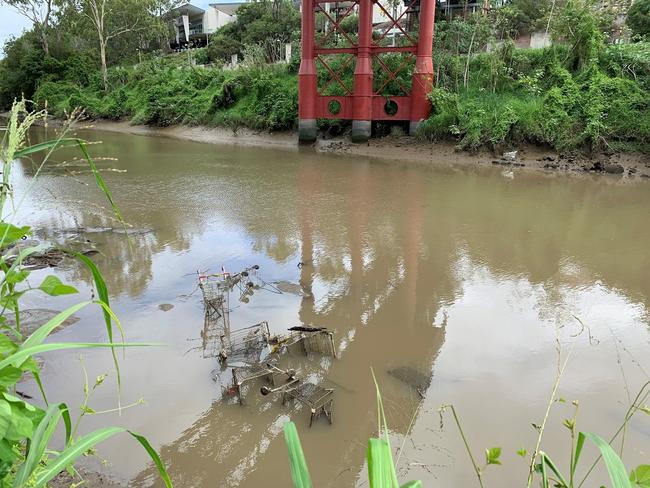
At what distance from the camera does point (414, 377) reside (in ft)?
13.5

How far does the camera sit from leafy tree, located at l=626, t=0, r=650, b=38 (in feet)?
57.4

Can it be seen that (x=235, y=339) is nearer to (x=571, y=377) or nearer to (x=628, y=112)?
(x=571, y=377)

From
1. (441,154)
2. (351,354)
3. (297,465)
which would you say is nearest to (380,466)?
(297,465)

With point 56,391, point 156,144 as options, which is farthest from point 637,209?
point 156,144

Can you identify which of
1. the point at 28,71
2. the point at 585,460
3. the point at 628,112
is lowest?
the point at 585,460

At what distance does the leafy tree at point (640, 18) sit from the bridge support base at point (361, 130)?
1069 centimetres

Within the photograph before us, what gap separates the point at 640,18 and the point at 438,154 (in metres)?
10.3

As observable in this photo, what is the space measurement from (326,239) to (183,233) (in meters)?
2.40

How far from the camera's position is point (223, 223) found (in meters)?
8.56

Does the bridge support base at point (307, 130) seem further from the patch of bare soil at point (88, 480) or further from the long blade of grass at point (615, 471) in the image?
the long blade of grass at point (615, 471)

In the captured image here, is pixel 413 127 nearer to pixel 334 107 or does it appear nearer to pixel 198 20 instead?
pixel 334 107

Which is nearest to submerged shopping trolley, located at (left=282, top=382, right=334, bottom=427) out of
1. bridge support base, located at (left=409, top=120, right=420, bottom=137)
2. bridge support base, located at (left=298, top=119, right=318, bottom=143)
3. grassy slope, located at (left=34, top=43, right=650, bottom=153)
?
grassy slope, located at (left=34, top=43, right=650, bottom=153)

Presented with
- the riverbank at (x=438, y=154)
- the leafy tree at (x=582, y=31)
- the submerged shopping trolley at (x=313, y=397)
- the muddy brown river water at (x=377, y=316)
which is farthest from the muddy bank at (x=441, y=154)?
the submerged shopping trolley at (x=313, y=397)

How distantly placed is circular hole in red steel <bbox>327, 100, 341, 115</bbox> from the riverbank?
955 millimetres
